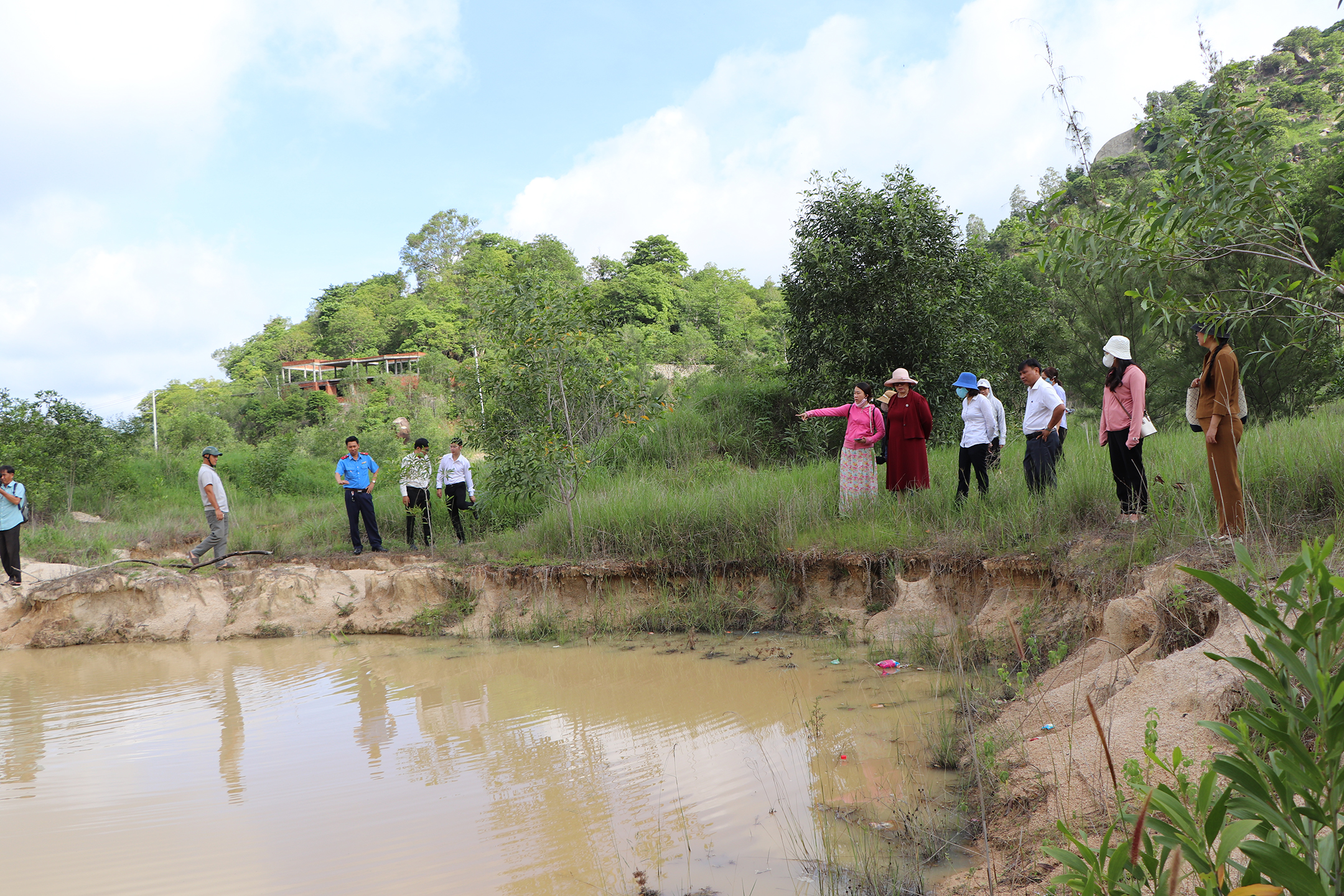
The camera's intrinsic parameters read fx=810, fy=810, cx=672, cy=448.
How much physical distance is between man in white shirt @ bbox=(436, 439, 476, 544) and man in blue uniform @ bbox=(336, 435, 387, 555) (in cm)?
109

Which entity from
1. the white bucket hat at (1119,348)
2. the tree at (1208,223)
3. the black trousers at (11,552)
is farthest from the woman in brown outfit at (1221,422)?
the black trousers at (11,552)

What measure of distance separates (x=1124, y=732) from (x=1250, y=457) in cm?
405

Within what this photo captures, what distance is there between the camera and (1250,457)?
6.84 m

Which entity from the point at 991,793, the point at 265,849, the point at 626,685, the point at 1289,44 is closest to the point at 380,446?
the point at 626,685

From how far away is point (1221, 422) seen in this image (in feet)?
18.7

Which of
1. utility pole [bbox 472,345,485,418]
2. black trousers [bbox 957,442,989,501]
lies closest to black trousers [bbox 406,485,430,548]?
utility pole [bbox 472,345,485,418]

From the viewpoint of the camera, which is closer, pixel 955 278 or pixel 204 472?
pixel 204 472

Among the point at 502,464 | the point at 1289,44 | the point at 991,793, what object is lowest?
the point at 991,793

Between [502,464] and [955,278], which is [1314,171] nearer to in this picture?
[955,278]

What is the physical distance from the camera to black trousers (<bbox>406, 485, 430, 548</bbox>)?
1238cm

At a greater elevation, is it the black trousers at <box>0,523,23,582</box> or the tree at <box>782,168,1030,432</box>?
the tree at <box>782,168,1030,432</box>

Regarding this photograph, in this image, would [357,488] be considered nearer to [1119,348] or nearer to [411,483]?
[411,483]

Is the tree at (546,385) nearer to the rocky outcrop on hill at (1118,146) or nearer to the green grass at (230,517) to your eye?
the green grass at (230,517)

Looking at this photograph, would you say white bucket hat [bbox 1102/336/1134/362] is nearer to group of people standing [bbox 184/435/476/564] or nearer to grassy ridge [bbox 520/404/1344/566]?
grassy ridge [bbox 520/404/1344/566]
